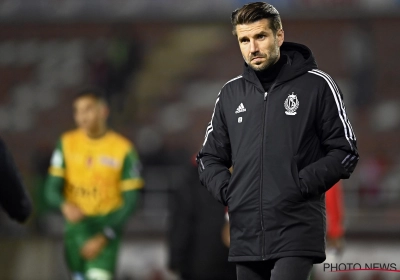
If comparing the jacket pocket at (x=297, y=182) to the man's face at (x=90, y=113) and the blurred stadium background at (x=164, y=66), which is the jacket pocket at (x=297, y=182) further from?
the blurred stadium background at (x=164, y=66)

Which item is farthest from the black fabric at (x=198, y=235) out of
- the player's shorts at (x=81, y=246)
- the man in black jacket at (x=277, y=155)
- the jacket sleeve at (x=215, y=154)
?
the man in black jacket at (x=277, y=155)

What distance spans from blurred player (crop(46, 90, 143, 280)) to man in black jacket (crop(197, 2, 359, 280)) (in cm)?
397

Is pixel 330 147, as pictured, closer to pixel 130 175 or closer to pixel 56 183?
pixel 130 175

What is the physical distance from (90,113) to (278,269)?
4.55 metres

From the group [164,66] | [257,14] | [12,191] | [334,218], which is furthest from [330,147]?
[164,66]

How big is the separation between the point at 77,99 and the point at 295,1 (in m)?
18.1

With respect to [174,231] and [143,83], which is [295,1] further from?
[174,231]

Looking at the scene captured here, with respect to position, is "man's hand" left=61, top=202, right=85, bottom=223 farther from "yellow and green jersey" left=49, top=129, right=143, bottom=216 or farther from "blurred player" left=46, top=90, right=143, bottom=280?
"yellow and green jersey" left=49, top=129, right=143, bottom=216

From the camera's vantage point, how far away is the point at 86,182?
876 centimetres

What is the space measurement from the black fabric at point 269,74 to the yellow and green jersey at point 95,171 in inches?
165

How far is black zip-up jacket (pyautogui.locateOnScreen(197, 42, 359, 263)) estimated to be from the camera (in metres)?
4.54

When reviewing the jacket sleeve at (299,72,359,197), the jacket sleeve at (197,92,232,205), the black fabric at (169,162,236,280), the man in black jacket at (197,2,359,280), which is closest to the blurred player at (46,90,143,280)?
the black fabric at (169,162,236,280)

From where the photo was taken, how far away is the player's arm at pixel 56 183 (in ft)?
28.4

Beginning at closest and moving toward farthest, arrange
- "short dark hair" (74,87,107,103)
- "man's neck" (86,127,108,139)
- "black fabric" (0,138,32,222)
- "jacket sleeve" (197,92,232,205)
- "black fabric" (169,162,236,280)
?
"jacket sleeve" (197,92,232,205) < "black fabric" (0,138,32,222) < "black fabric" (169,162,236,280) < "short dark hair" (74,87,107,103) < "man's neck" (86,127,108,139)
